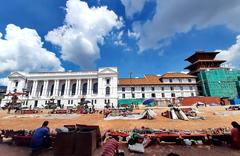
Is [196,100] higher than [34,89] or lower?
lower

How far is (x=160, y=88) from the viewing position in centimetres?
5475

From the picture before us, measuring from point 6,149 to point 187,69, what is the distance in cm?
7062

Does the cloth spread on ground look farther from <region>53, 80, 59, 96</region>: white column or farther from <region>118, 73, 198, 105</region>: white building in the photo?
<region>53, 80, 59, 96</region>: white column

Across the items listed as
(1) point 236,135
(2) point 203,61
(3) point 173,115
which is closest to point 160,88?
(2) point 203,61

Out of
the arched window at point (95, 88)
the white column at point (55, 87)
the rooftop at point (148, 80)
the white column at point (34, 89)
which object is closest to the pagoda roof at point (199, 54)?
Result: the rooftop at point (148, 80)

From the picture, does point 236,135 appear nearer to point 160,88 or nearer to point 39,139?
point 39,139

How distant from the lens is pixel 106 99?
51688mm

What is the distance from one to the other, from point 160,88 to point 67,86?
118 ft

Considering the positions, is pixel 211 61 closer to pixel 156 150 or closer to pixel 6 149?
pixel 156 150

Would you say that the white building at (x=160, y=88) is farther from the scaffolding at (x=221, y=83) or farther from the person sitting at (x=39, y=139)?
the person sitting at (x=39, y=139)

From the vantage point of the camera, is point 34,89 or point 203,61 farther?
point 203,61

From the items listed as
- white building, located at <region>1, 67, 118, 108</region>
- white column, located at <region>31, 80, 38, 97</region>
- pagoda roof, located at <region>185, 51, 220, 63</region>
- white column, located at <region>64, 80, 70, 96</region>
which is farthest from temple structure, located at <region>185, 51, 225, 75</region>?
white column, located at <region>31, 80, 38, 97</region>

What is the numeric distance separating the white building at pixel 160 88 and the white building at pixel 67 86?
501cm

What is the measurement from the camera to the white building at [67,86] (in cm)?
5272
